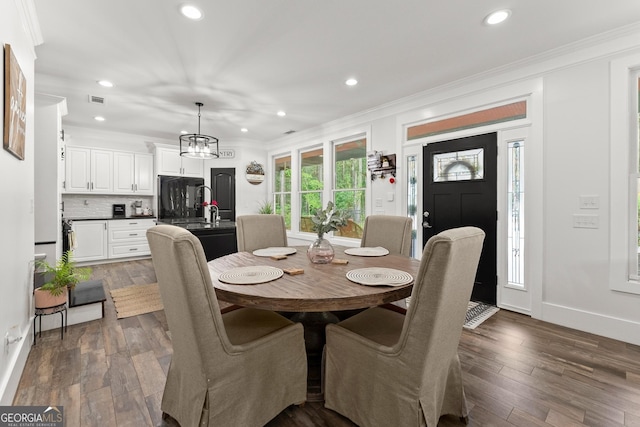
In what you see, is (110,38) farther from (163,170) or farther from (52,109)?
(163,170)

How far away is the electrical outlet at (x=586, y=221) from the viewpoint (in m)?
2.51

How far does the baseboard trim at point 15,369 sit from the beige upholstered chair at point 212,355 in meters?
0.83

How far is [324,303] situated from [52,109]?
3.64m

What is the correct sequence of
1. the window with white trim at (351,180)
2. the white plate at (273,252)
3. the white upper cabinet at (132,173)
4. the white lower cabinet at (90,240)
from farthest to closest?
the white upper cabinet at (132,173), the white lower cabinet at (90,240), the window with white trim at (351,180), the white plate at (273,252)

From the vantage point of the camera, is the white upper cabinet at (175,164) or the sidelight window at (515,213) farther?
the white upper cabinet at (175,164)

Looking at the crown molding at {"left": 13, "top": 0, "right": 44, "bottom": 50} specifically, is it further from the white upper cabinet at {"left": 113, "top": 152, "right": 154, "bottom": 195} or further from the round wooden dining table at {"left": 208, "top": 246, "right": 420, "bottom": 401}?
the white upper cabinet at {"left": 113, "top": 152, "right": 154, "bottom": 195}

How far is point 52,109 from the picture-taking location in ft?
9.89

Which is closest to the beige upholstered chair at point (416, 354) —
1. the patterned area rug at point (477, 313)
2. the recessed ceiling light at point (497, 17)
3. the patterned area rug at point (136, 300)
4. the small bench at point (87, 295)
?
the patterned area rug at point (477, 313)

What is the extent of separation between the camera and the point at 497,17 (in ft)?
7.11

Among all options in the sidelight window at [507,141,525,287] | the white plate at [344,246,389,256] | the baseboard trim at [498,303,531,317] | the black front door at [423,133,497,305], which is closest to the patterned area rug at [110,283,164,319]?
the white plate at [344,246,389,256]

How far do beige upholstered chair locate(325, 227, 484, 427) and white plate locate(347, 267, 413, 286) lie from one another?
24 cm

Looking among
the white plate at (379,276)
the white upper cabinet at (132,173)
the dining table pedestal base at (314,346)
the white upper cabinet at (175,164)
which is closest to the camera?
the white plate at (379,276)

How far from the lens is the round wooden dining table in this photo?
1.29 metres

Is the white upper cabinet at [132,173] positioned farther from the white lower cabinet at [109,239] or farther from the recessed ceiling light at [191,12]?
the recessed ceiling light at [191,12]
